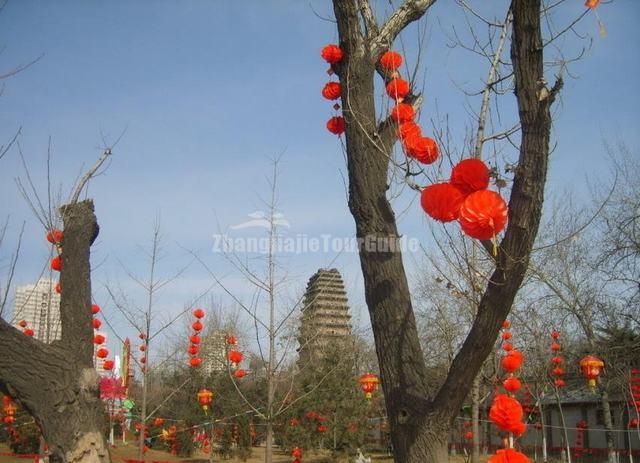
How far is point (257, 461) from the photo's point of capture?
21297 mm

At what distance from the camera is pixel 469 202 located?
2961 mm

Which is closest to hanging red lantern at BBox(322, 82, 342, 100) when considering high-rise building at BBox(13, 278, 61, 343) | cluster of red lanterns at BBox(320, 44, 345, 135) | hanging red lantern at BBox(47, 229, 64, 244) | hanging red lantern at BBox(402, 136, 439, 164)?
cluster of red lanterns at BBox(320, 44, 345, 135)

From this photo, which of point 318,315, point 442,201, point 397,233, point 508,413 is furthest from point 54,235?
point 318,315

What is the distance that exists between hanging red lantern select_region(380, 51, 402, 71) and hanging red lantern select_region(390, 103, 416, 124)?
39 cm

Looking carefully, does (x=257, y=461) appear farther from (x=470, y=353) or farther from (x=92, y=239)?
(x=470, y=353)

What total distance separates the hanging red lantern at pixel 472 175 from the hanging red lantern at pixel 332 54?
1.36m

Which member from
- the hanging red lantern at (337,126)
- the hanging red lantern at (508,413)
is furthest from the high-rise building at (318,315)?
the hanging red lantern at (508,413)

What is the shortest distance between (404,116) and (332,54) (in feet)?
2.13

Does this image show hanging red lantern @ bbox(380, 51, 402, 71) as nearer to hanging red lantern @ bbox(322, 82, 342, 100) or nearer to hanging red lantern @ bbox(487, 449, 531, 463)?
hanging red lantern @ bbox(322, 82, 342, 100)

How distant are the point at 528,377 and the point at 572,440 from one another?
30.6 ft

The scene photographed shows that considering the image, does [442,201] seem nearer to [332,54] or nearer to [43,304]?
[332,54]

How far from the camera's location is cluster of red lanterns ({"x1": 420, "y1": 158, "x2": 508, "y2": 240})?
287cm

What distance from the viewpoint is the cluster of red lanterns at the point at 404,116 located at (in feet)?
12.2

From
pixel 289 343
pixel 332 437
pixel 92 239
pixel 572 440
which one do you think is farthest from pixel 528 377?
pixel 92 239
